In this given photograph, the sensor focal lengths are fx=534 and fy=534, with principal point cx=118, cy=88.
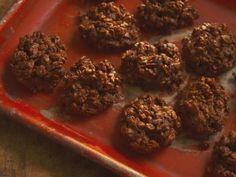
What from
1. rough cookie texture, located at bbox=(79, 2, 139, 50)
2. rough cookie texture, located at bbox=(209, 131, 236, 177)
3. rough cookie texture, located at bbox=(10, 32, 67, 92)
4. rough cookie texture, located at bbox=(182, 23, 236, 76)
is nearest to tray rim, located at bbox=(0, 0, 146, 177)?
rough cookie texture, located at bbox=(10, 32, 67, 92)

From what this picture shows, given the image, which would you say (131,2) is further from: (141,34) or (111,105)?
(111,105)

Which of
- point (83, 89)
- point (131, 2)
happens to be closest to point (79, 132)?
point (83, 89)

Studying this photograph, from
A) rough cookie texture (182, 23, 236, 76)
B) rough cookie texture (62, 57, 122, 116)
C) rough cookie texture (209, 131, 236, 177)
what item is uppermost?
rough cookie texture (182, 23, 236, 76)

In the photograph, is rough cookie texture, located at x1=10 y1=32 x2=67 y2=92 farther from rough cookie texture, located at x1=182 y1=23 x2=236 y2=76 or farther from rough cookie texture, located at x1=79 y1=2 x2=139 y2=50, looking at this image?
rough cookie texture, located at x1=182 y1=23 x2=236 y2=76

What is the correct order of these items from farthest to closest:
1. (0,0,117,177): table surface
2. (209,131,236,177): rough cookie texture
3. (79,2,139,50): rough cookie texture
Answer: (79,2,139,50): rough cookie texture < (0,0,117,177): table surface < (209,131,236,177): rough cookie texture

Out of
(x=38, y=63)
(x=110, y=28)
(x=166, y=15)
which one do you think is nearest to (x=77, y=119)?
(x=38, y=63)

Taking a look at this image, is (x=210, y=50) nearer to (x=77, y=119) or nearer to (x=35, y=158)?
(x=77, y=119)
